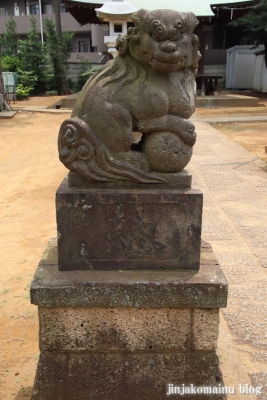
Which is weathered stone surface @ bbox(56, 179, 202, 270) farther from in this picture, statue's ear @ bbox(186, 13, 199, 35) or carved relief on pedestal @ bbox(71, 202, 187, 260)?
statue's ear @ bbox(186, 13, 199, 35)

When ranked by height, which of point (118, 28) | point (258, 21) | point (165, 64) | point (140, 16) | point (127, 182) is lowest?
point (127, 182)

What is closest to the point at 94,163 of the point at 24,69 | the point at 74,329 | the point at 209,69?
the point at 74,329

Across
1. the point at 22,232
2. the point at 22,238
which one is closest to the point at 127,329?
the point at 22,238

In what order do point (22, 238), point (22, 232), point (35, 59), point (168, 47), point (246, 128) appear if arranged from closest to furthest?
point (168, 47) < point (22, 238) < point (22, 232) < point (246, 128) < point (35, 59)

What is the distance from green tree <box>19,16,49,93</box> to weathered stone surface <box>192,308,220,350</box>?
23.8m

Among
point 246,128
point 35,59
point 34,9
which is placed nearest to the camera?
point 246,128

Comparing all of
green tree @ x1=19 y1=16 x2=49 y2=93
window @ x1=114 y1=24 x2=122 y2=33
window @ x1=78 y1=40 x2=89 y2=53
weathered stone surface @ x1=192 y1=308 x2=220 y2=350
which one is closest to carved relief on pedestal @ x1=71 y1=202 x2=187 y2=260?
weathered stone surface @ x1=192 y1=308 x2=220 y2=350

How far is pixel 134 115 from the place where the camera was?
2.08 meters

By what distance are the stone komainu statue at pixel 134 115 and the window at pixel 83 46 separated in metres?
30.7

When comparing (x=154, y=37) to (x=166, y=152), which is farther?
(x=166, y=152)

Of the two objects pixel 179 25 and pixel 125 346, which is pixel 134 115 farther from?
pixel 125 346

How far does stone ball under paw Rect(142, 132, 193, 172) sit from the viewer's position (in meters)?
2.08

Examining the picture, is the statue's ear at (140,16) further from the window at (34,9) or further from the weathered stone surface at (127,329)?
the window at (34,9)

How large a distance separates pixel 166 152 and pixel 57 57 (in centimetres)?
2381
